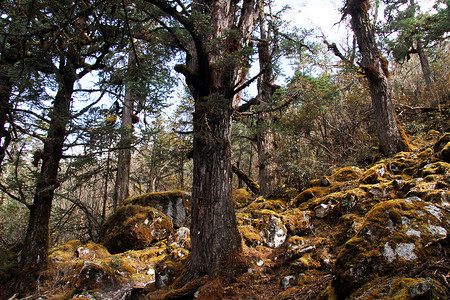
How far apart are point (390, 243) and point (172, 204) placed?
6.86 meters

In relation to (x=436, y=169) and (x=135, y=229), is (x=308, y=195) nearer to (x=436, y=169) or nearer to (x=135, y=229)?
(x=436, y=169)

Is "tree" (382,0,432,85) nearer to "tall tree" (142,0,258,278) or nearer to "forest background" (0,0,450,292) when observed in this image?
"forest background" (0,0,450,292)

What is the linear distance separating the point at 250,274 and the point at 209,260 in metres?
0.66

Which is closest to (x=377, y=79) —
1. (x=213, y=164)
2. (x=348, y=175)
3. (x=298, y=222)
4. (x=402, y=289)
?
(x=348, y=175)

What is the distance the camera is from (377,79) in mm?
6930

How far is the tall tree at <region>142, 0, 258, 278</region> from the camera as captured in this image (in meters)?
3.59

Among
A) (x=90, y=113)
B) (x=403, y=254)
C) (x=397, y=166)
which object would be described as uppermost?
(x=90, y=113)

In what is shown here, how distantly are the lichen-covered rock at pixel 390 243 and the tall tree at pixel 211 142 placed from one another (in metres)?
1.85

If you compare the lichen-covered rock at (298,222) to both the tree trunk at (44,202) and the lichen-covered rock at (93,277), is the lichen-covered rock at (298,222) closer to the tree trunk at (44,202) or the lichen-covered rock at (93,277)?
the lichen-covered rock at (93,277)

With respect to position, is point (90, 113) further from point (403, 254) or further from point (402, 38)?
point (402, 38)

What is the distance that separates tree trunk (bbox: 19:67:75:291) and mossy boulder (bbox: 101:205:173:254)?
6.16 feet

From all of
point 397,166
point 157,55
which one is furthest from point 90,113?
point 397,166

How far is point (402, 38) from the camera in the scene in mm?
12922

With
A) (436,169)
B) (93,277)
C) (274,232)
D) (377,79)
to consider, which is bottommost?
(93,277)
